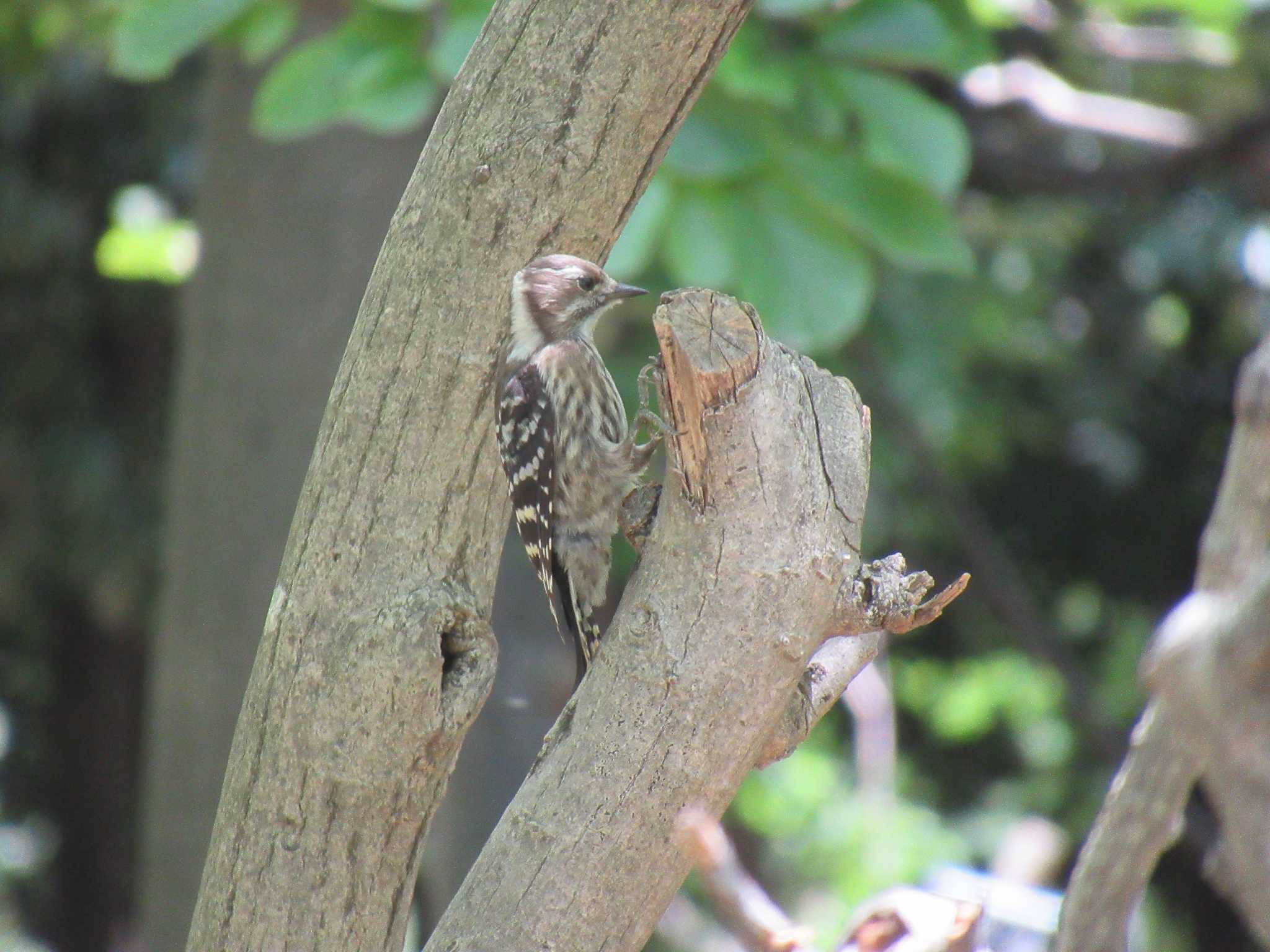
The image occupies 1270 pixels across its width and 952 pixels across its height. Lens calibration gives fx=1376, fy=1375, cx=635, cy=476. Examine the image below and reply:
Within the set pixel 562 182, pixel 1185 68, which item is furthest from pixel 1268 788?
pixel 1185 68

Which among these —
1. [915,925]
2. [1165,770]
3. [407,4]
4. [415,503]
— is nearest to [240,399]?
[407,4]

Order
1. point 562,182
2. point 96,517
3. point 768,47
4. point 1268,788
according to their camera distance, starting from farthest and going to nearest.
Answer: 1. point 96,517
2. point 768,47
3. point 562,182
4. point 1268,788

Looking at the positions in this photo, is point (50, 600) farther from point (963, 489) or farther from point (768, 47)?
point (768, 47)

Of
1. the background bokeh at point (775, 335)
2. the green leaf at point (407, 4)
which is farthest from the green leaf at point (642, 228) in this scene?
the green leaf at point (407, 4)

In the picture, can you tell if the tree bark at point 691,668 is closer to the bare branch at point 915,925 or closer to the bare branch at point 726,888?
the bare branch at point 915,925

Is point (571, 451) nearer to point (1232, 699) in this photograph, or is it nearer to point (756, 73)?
point (756, 73)

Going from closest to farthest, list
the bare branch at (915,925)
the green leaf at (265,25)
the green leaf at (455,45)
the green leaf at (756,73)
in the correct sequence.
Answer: the bare branch at (915,925) < the green leaf at (455,45) < the green leaf at (756,73) < the green leaf at (265,25)
